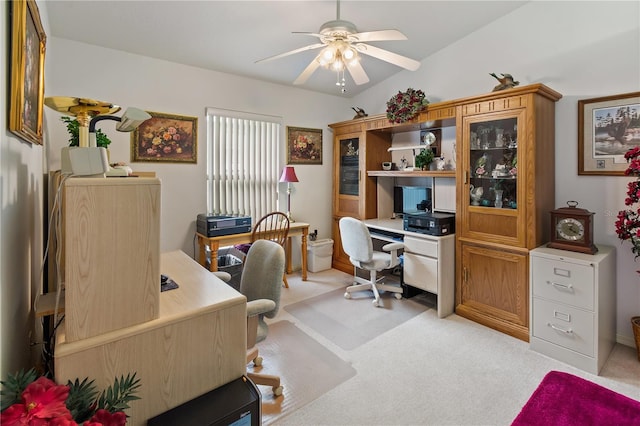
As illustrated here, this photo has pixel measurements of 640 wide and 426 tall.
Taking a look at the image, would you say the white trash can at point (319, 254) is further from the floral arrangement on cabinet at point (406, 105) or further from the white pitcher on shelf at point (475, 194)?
Answer: the white pitcher on shelf at point (475, 194)

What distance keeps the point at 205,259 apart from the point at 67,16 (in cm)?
243

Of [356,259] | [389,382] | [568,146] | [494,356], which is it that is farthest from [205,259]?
[568,146]

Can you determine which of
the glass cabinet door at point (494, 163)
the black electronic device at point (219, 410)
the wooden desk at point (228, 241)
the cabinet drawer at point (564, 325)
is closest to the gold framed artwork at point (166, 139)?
the wooden desk at point (228, 241)

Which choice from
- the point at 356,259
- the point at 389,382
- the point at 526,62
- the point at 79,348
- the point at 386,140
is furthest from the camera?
the point at 386,140

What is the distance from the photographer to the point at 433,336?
2.82m

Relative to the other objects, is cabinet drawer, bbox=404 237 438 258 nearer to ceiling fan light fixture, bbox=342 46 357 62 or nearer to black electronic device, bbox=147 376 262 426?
ceiling fan light fixture, bbox=342 46 357 62

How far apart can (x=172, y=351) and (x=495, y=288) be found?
8.91 feet

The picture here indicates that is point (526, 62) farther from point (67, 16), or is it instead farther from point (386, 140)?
point (67, 16)

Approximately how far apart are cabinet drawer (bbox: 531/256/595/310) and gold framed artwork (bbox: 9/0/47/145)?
10.2ft

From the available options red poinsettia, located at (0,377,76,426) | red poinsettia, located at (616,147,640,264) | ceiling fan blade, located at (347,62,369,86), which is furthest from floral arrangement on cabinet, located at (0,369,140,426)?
red poinsettia, located at (616,147,640,264)

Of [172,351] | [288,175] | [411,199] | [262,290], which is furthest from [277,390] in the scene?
[411,199]

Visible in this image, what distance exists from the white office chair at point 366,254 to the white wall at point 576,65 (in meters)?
1.60

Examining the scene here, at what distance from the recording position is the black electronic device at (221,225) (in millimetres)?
3492

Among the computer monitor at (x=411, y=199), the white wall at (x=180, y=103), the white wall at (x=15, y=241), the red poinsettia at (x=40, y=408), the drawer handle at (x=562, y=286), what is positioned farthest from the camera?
the computer monitor at (x=411, y=199)
